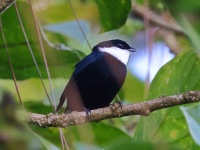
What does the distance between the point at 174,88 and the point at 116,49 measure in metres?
1.08

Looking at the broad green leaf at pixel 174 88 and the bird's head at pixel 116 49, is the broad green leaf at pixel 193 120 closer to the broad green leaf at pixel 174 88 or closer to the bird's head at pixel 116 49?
the broad green leaf at pixel 174 88

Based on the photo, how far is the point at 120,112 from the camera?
48.1 inches

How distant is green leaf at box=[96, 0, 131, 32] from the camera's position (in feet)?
4.99

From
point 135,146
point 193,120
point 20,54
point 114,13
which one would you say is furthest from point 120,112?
point 135,146

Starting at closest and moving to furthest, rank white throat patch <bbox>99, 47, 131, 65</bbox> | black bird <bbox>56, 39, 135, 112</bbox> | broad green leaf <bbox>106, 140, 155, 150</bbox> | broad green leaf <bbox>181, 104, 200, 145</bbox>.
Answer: broad green leaf <bbox>106, 140, 155, 150</bbox>
broad green leaf <bbox>181, 104, 200, 145</bbox>
black bird <bbox>56, 39, 135, 112</bbox>
white throat patch <bbox>99, 47, 131, 65</bbox>

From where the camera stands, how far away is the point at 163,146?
24cm

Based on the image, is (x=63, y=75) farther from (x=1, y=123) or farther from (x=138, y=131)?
(x=1, y=123)

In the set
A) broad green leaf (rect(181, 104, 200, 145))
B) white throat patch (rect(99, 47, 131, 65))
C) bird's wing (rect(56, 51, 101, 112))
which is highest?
broad green leaf (rect(181, 104, 200, 145))

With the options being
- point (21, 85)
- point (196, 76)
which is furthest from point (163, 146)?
point (21, 85)

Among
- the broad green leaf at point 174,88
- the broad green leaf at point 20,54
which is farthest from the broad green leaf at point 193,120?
the broad green leaf at point 20,54

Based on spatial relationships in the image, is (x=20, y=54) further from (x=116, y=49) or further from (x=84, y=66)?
(x=116, y=49)

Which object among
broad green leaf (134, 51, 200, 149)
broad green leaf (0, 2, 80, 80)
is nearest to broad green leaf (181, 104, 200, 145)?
broad green leaf (134, 51, 200, 149)

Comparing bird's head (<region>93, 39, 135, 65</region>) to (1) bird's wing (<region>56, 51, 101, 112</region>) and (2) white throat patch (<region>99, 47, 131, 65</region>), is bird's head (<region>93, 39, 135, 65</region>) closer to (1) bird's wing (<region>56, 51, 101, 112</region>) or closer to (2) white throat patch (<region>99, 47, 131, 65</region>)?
(2) white throat patch (<region>99, 47, 131, 65</region>)

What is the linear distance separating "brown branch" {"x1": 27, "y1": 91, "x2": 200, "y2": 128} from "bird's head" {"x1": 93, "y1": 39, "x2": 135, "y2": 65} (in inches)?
44.1
